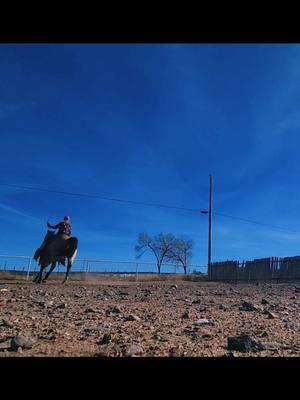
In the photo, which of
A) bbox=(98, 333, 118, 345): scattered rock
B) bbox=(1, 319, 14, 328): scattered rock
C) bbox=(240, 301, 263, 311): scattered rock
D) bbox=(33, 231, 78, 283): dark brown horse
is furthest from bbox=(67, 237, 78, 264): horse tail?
bbox=(98, 333, 118, 345): scattered rock

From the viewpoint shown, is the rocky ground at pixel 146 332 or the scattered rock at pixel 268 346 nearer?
the rocky ground at pixel 146 332

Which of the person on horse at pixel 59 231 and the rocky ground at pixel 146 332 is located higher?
the person on horse at pixel 59 231

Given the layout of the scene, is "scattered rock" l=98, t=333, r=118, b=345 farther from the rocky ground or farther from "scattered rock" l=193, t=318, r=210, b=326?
"scattered rock" l=193, t=318, r=210, b=326

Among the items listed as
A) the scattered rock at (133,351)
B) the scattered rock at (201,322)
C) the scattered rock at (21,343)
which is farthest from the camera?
the scattered rock at (201,322)

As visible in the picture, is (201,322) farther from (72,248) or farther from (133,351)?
(72,248)

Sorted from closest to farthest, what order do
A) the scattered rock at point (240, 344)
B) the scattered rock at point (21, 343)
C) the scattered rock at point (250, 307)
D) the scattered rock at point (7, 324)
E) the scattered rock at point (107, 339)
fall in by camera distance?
the scattered rock at point (21, 343) < the scattered rock at point (240, 344) < the scattered rock at point (107, 339) < the scattered rock at point (7, 324) < the scattered rock at point (250, 307)

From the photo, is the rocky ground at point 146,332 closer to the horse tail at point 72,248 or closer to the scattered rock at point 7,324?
the scattered rock at point 7,324

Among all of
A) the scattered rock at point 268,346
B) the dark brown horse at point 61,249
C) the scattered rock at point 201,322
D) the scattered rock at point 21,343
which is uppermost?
the dark brown horse at point 61,249

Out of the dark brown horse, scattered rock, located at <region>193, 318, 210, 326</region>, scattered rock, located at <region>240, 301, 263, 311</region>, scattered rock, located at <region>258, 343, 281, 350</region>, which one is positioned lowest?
scattered rock, located at <region>258, 343, 281, 350</region>

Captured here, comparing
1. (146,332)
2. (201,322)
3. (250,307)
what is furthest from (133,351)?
(250,307)

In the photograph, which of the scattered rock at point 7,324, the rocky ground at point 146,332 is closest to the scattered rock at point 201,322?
the rocky ground at point 146,332
